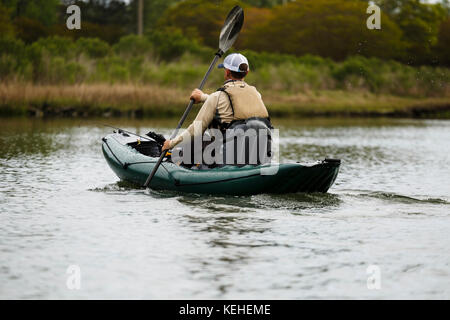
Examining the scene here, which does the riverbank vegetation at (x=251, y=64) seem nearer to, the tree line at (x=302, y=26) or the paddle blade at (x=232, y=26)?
the tree line at (x=302, y=26)

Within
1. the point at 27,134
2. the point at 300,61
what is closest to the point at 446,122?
the point at 300,61

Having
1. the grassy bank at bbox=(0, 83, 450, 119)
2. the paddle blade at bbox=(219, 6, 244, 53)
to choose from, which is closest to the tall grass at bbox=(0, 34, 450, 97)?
the grassy bank at bbox=(0, 83, 450, 119)

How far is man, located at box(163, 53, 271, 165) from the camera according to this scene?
9727mm

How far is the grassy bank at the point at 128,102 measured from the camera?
23.7 m

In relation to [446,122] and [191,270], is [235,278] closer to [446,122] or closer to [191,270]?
[191,270]

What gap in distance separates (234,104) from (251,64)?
23.1m

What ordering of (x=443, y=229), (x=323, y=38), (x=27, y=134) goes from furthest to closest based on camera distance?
(x=323, y=38) < (x=27, y=134) < (x=443, y=229)

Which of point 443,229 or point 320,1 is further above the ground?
point 320,1

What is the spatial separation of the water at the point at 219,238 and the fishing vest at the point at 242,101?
96 centimetres

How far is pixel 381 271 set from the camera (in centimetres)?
666

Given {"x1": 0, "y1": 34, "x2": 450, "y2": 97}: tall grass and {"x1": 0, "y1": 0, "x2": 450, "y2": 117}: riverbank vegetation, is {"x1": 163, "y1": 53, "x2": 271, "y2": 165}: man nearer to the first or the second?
{"x1": 0, "y1": 0, "x2": 450, "y2": 117}: riverbank vegetation

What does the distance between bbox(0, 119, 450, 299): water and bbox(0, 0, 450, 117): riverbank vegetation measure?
36.6ft

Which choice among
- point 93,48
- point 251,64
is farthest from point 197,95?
point 251,64

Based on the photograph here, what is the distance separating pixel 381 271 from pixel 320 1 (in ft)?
142
